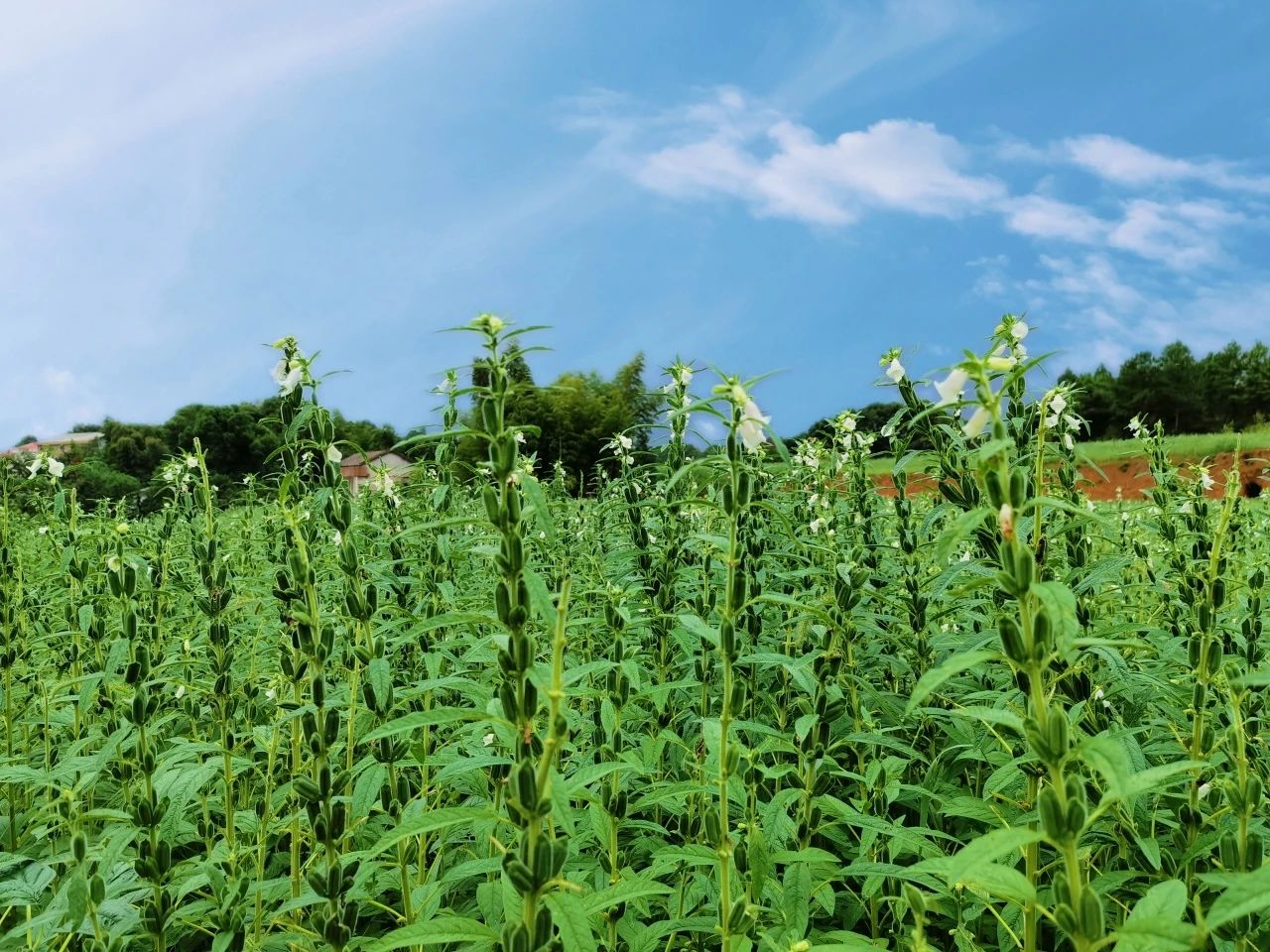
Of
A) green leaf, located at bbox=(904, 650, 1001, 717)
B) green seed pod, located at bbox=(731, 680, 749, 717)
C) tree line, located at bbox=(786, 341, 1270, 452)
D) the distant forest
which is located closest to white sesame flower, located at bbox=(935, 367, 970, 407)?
green leaf, located at bbox=(904, 650, 1001, 717)

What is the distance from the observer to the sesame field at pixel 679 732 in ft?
5.57

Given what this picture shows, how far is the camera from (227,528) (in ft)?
28.2

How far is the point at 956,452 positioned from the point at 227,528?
7563 mm

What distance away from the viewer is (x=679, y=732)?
14.0 feet

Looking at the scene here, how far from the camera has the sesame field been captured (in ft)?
5.57

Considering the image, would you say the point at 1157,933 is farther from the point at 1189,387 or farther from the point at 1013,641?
the point at 1189,387

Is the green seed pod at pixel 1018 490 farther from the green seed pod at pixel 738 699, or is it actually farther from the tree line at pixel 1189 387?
the tree line at pixel 1189 387

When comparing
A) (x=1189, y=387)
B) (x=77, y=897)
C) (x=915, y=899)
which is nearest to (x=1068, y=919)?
(x=915, y=899)

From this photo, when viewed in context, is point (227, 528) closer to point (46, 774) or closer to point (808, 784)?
point (46, 774)

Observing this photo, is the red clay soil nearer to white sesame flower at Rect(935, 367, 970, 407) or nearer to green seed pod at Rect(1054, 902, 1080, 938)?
white sesame flower at Rect(935, 367, 970, 407)

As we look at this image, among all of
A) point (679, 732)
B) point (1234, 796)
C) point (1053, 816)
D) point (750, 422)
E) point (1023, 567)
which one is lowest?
point (679, 732)

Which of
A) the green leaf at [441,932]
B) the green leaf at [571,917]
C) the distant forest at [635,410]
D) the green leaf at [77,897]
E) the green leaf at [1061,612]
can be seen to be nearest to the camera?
the green leaf at [1061,612]

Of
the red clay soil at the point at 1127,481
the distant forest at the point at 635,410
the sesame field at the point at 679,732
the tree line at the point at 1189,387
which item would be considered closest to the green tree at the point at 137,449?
the distant forest at the point at 635,410

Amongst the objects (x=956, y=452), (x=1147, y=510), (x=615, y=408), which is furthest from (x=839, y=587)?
(x=615, y=408)
